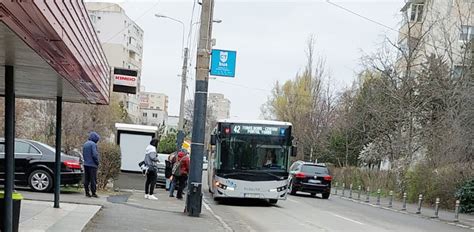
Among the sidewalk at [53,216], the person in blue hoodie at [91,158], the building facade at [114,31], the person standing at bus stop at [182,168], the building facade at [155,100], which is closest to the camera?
the sidewalk at [53,216]

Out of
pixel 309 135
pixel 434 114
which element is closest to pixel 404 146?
pixel 434 114

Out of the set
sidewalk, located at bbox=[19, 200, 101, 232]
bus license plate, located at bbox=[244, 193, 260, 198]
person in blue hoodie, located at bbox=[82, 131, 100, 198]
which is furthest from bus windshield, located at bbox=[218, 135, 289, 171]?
sidewalk, located at bbox=[19, 200, 101, 232]

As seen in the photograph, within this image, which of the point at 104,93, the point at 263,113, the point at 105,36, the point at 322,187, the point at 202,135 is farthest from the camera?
the point at 105,36

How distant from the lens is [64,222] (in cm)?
1035

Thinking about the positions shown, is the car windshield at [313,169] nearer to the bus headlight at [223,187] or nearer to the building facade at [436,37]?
the bus headlight at [223,187]

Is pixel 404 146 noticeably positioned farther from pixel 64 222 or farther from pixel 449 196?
pixel 64 222

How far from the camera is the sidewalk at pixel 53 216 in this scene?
31.6 ft

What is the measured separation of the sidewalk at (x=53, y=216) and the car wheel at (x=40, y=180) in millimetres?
2803

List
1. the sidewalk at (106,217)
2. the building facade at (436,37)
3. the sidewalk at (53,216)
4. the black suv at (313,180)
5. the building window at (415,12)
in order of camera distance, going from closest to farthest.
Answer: the sidewalk at (53,216) < the sidewalk at (106,217) < the black suv at (313,180) < the building facade at (436,37) < the building window at (415,12)

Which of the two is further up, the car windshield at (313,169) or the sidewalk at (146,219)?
the sidewalk at (146,219)

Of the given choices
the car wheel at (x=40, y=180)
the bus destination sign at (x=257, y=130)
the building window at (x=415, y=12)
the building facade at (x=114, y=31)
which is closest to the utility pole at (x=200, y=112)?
the car wheel at (x=40, y=180)

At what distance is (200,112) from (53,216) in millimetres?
4723

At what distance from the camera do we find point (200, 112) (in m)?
14.5

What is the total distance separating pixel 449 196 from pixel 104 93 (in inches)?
684
